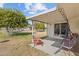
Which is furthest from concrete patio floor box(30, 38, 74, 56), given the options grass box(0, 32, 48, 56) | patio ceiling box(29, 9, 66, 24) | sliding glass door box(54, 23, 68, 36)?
sliding glass door box(54, 23, 68, 36)

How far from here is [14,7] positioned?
956 inches

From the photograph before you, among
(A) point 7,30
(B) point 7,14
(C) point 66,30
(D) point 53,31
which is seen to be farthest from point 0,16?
(C) point 66,30

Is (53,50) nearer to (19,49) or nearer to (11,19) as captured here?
(19,49)

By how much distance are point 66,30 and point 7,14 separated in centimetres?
1394

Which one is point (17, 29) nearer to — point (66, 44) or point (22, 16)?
point (22, 16)

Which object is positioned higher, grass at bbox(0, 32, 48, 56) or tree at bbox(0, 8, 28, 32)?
tree at bbox(0, 8, 28, 32)

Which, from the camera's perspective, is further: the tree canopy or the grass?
the tree canopy

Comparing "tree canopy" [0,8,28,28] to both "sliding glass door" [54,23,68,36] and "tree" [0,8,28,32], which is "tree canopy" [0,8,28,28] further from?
"sliding glass door" [54,23,68,36]

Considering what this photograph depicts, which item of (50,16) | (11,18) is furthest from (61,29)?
(11,18)

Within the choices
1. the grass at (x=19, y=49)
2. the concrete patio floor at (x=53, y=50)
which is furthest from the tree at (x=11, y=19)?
the concrete patio floor at (x=53, y=50)

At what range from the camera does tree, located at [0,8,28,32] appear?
22.9m

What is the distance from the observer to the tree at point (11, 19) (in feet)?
75.0

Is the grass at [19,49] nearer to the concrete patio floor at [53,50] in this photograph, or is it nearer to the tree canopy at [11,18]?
the concrete patio floor at [53,50]

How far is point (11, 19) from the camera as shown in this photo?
22688 mm
